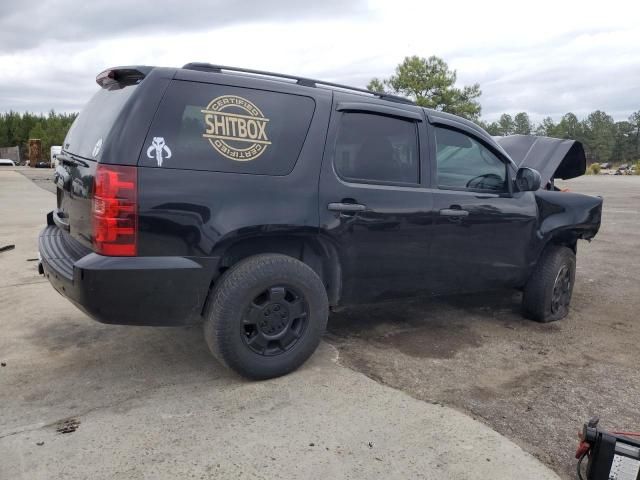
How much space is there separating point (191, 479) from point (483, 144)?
11.0 ft

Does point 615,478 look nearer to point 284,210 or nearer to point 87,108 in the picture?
point 284,210

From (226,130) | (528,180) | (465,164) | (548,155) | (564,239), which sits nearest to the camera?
(226,130)

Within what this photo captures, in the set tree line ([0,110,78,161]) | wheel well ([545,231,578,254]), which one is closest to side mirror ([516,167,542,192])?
wheel well ([545,231,578,254])

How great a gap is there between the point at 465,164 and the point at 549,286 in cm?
138

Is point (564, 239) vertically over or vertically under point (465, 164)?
under

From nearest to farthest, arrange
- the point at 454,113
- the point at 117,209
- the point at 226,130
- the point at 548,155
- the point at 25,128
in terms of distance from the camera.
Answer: the point at 117,209 → the point at 226,130 → the point at 548,155 → the point at 454,113 → the point at 25,128

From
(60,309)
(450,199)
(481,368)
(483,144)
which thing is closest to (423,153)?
(450,199)

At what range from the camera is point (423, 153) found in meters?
4.08

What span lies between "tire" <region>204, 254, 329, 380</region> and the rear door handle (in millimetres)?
1145

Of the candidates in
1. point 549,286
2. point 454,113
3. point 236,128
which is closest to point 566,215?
point 549,286

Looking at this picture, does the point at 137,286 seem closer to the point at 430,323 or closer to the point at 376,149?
the point at 376,149

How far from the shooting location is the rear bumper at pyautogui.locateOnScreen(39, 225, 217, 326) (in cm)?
295

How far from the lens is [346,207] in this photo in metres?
3.58

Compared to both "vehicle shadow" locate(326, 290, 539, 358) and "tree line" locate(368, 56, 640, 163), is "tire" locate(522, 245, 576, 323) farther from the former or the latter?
"tree line" locate(368, 56, 640, 163)
